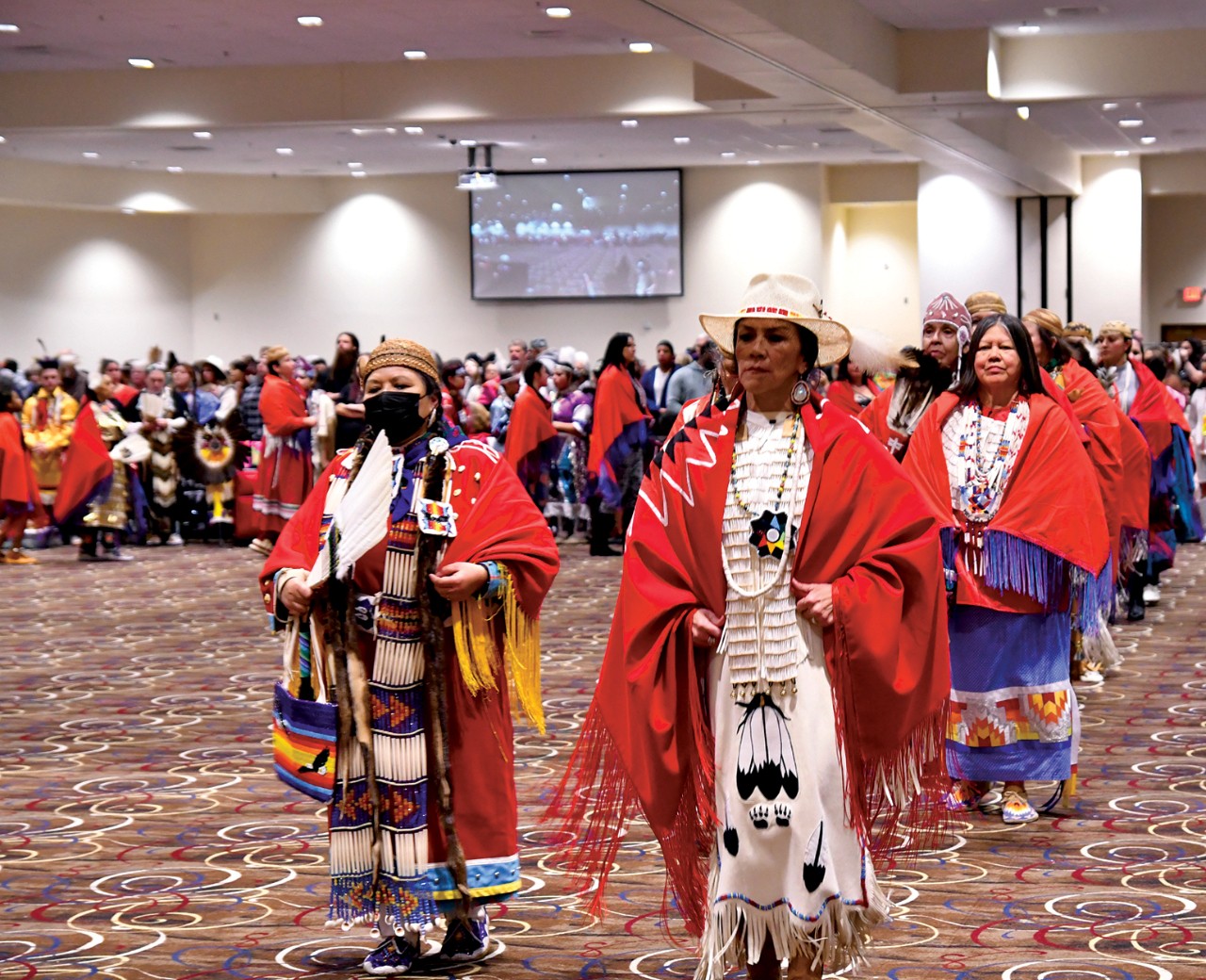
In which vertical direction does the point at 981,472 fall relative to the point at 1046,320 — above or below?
below

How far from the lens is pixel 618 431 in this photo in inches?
496

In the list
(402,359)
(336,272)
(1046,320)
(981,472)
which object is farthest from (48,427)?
(402,359)

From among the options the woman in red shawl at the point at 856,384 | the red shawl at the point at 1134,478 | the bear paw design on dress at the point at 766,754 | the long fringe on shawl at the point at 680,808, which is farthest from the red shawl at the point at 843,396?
the bear paw design on dress at the point at 766,754

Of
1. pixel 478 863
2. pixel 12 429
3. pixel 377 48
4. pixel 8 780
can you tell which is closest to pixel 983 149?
pixel 377 48

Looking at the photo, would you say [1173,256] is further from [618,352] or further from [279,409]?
[279,409]

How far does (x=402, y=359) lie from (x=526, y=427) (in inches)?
365

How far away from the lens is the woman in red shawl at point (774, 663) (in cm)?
301

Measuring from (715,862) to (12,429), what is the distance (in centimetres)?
1098

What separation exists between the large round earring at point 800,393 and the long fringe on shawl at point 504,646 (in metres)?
0.84

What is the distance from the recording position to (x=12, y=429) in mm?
12961

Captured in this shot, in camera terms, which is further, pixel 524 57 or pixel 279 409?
pixel 524 57

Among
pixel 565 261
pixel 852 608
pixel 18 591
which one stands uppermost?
pixel 565 261

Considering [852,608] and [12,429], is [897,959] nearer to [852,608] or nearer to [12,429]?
[852,608]

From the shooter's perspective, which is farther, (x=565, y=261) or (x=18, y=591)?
(x=565, y=261)
